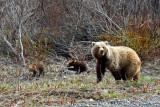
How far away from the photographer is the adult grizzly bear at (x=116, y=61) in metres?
6.87

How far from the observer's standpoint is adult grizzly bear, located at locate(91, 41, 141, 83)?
22.5ft

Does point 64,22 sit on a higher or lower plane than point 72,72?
higher

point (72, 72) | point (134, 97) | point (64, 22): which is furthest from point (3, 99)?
point (64, 22)

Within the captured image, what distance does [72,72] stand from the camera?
1093cm

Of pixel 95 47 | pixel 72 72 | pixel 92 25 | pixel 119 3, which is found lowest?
pixel 72 72

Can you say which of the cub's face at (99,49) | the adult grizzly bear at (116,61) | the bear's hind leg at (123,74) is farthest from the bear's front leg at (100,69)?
the bear's hind leg at (123,74)

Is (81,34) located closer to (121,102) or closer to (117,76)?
(117,76)

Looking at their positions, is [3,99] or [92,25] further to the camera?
[92,25]

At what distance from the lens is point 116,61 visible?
23.0ft

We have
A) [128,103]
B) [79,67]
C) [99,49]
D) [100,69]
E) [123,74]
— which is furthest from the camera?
[79,67]

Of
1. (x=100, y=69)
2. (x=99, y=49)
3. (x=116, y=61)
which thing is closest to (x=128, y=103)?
(x=99, y=49)

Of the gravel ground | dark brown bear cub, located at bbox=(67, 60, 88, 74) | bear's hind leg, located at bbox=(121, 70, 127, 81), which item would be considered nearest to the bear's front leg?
bear's hind leg, located at bbox=(121, 70, 127, 81)

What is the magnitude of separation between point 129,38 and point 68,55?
414 centimetres

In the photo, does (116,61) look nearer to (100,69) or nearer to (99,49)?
(100,69)
